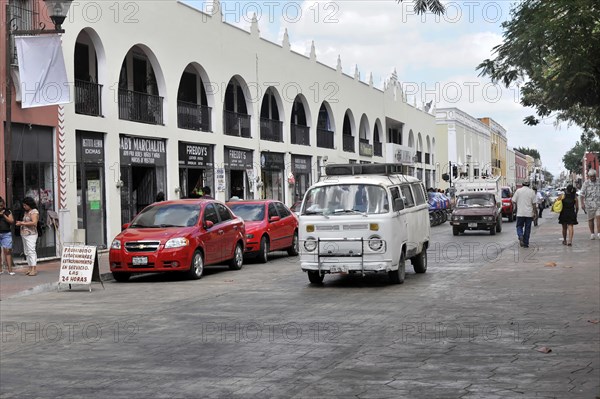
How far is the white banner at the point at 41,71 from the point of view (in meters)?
19.1

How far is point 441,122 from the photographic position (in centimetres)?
7825

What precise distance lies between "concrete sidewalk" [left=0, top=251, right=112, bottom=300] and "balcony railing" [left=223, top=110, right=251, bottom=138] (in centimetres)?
1309

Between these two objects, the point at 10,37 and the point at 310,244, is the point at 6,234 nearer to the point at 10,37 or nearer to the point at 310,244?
the point at 10,37

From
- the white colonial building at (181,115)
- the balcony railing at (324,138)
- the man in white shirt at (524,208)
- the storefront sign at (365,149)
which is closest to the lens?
the man in white shirt at (524,208)

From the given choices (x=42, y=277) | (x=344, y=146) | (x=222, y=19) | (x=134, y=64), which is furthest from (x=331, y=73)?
(x=42, y=277)

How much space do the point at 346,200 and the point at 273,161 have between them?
2153 cm

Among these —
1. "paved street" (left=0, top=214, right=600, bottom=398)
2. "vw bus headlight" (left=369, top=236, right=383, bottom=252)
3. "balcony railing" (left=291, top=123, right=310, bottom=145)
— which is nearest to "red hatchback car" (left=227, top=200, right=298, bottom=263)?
"paved street" (left=0, top=214, right=600, bottom=398)

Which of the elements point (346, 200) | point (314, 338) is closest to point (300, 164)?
point (346, 200)

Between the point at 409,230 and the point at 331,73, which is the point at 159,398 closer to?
the point at 409,230

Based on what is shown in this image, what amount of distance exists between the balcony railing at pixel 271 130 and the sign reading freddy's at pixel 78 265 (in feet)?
64.4

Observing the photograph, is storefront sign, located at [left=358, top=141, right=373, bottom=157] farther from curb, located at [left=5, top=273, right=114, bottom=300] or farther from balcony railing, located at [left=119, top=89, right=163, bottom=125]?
curb, located at [left=5, top=273, right=114, bottom=300]

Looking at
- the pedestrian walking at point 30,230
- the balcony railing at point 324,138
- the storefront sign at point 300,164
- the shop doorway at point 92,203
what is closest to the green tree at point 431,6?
the pedestrian walking at point 30,230

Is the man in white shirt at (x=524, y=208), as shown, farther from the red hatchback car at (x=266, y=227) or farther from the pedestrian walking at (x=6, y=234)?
the pedestrian walking at (x=6, y=234)

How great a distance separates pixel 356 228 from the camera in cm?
1406
